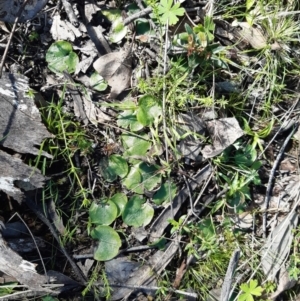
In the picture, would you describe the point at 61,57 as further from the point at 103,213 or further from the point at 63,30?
the point at 103,213

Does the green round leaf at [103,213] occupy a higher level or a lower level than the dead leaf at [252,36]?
lower

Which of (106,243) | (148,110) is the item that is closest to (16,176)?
(106,243)

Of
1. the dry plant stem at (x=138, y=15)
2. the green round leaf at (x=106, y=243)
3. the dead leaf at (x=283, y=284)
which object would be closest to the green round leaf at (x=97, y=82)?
the dry plant stem at (x=138, y=15)

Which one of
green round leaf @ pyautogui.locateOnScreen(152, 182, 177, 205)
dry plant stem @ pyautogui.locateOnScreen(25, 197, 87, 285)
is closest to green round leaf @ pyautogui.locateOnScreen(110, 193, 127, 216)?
green round leaf @ pyautogui.locateOnScreen(152, 182, 177, 205)

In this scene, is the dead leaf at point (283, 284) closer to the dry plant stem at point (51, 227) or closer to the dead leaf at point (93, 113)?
the dry plant stem at point (51, 227)

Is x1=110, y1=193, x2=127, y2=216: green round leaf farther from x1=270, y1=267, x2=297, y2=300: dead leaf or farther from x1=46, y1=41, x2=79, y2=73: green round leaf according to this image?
x1=270, y1=267, x2=297, y2=300: dead leaf

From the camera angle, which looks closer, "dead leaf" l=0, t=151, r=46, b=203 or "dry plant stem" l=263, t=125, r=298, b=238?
"dead leaf" l=0, t=151, r=46, b=203
